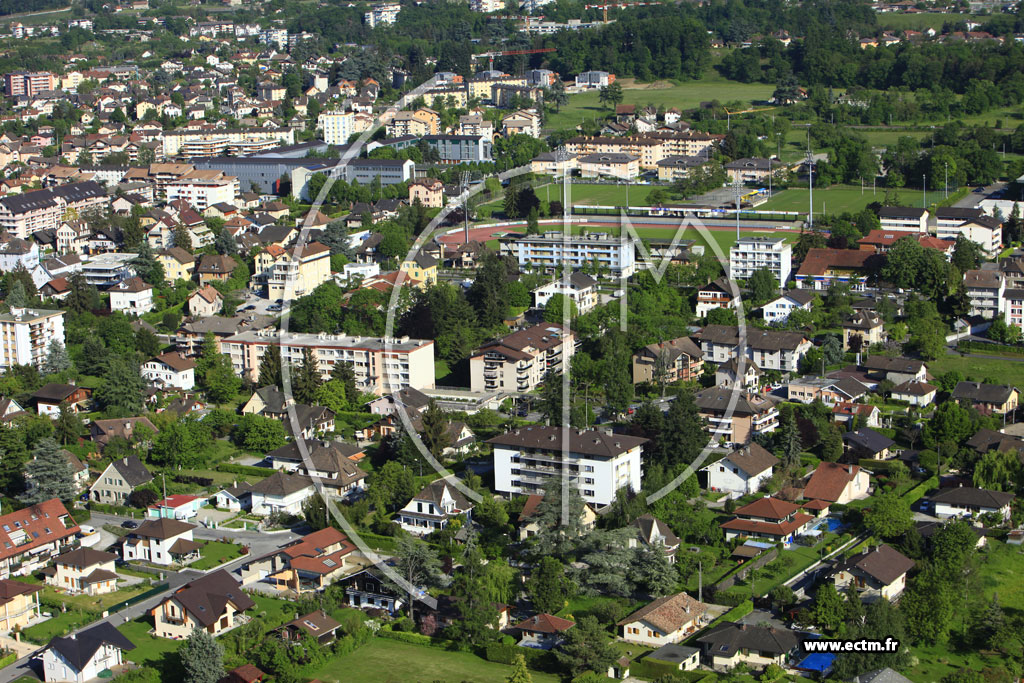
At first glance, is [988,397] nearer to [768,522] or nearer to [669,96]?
[768,522]

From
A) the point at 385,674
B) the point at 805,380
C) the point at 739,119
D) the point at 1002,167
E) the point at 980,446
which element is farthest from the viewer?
the point at 739,119

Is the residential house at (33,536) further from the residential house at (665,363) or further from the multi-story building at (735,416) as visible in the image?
the residential house at (665,363)

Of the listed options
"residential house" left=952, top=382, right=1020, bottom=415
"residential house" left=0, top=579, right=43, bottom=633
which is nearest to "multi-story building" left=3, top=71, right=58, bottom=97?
"residential house" left=0, top=579, right=43, bottom=633

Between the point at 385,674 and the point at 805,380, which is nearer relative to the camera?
the point at 385,674

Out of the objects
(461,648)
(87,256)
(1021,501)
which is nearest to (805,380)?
(1021,501)

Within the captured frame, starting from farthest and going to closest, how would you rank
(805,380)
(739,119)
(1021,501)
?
(739,119)
(805,380)
(1021,501)

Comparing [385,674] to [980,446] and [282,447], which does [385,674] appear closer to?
[282,447]
